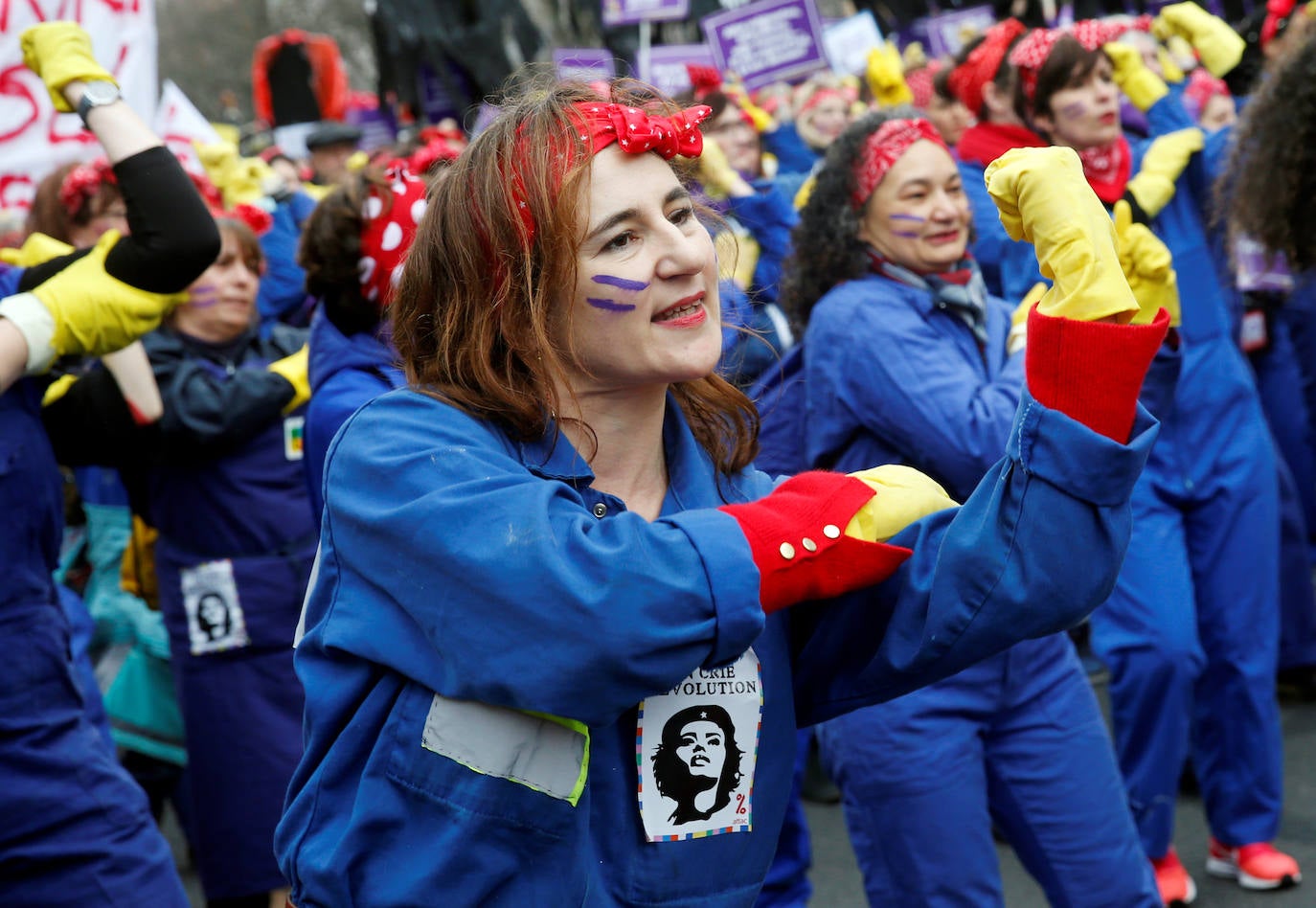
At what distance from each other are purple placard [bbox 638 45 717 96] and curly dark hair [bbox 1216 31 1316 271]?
20.9 ft

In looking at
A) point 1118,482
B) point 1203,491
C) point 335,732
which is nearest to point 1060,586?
point 1118,482

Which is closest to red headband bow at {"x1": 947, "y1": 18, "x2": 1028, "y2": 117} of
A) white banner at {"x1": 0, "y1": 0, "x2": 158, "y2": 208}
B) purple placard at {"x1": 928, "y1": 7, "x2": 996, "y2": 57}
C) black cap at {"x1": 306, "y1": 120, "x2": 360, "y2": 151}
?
white banner at {"x1": 0, "y1": 0, "x2": 158, "y2": 208}

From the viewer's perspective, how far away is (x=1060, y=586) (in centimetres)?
167

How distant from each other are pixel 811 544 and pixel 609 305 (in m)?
0.41

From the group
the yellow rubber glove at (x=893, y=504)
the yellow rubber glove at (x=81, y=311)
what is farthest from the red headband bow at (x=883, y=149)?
the yellow rubber glove at (x=893, y=504)

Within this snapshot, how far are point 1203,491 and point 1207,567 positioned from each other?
22 centimetres

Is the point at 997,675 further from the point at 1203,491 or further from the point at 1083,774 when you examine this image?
the point at 1203,491

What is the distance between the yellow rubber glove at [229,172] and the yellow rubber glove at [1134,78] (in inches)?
151

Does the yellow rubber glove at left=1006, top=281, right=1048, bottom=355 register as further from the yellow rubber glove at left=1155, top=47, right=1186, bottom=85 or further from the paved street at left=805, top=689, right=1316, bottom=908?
the yellow rubber glove at left=1155, top=47, right=1186, bottom=85

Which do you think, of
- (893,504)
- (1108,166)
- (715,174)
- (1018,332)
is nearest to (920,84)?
(715,174)

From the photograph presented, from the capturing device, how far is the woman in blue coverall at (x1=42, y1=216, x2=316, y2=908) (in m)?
3.94

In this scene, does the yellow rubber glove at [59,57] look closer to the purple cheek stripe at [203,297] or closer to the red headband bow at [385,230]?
the red headband bow at [385,230]

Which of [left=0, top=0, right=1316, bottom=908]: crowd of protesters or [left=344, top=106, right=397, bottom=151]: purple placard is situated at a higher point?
[left=0, top=0, right=1316, bottom=908]: crowd of protesters

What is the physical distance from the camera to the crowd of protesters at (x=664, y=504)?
1.64m
